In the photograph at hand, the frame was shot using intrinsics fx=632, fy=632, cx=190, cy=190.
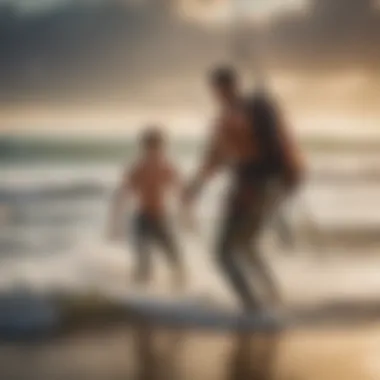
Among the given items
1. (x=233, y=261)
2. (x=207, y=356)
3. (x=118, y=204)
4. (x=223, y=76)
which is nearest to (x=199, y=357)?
(x=207, y=356)

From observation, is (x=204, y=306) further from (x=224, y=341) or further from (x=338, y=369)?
(x=338, y=369)

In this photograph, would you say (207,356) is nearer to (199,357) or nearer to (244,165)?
(199,357)

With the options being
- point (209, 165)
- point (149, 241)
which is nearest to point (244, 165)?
point (209, 165)

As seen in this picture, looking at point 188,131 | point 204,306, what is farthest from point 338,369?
point 188,131

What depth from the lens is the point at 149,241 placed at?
0.96m

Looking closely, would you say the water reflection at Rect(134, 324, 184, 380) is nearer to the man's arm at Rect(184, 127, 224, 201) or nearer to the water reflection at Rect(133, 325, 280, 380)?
the water reflection at Rect(133, 325, 280, 380)

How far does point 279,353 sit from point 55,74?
0.54 meters

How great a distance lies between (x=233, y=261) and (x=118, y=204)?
19 cm

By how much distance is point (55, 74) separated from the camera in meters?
0.96

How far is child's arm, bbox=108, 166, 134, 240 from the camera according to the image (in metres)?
0.95

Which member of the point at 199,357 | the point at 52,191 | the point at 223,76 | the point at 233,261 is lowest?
the point at 199,357

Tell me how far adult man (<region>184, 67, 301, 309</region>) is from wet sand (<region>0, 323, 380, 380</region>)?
0.08 meters

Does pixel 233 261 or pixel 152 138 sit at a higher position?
pixel 152 138

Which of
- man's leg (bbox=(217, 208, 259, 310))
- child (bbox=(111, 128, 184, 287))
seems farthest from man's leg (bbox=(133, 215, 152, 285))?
man's leg (bbox=(217, 208, 259, 310))
